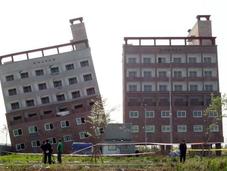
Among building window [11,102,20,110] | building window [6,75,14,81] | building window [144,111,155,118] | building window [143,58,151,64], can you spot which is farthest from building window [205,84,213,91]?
building window [6,75,14,81]

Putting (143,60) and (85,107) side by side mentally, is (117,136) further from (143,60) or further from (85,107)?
(143,60)

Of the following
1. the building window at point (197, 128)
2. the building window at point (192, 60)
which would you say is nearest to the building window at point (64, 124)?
the building window at point (197, 128)

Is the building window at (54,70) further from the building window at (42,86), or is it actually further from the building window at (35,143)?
the building window at (35,143)

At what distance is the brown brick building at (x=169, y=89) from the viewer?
8431cm

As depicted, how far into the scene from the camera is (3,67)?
269ft

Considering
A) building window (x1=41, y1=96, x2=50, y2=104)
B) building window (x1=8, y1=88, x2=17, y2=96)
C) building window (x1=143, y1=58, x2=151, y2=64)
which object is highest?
building window (x1=143, y1=58, x2=151, y2=64)

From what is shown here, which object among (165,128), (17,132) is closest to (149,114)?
(165,128)

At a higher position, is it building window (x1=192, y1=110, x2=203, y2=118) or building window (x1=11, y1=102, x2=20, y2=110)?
building window (x1=11, y1=102, x2=20, y2=110)

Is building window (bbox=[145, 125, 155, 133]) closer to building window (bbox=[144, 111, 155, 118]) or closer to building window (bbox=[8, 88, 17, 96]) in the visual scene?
building window (bbox=[144, 111, 155, 118])

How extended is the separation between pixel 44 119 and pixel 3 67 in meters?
11.0

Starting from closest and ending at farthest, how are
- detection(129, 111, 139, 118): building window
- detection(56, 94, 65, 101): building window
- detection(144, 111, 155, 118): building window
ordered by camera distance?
detection(56, 94, 65, 101): building window, detection(129, 111, 139, 118): building window, detection(144, 111, 155, 118): building window

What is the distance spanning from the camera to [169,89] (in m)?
85.8

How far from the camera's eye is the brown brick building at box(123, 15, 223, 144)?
84312 mm

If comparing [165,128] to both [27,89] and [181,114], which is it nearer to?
[181,114]
